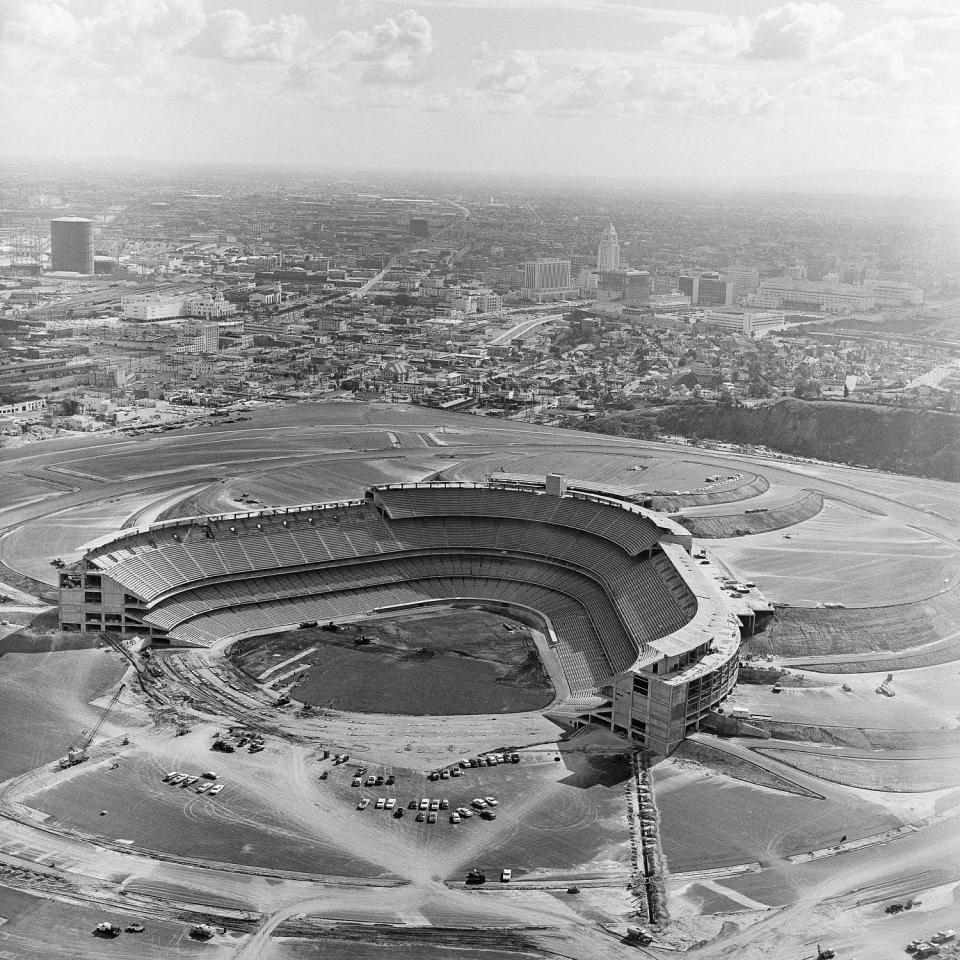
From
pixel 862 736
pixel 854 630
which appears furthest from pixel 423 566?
pixel 862 736

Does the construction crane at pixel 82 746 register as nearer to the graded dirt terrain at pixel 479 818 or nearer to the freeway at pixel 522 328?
the graded dirt terrain at pixel 479 818

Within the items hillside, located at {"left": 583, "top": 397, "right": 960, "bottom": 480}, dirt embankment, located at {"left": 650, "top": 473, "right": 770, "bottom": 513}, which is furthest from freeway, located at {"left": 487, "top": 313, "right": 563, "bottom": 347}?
dirt embankment, located at {"left": 650, "top": 473, "right": 770, "bottom": 513}

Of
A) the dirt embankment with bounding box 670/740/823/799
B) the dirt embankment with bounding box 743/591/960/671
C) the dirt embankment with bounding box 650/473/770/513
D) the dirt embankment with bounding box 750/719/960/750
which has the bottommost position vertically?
the dirt embankment with bounding box 670/740/823/799

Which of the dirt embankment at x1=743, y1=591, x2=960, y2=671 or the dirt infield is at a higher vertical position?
the dirt embankment at x1=743, y1=591, x2=960, y2=671

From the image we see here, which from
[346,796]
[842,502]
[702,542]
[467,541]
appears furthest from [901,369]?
[346,796]

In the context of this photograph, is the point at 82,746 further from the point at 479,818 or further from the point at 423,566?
the point at 423,566

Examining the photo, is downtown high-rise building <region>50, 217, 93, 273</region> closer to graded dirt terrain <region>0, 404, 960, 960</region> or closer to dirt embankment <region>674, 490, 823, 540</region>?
graded dirt terrain <region>0, 404, 960, 960</region>
